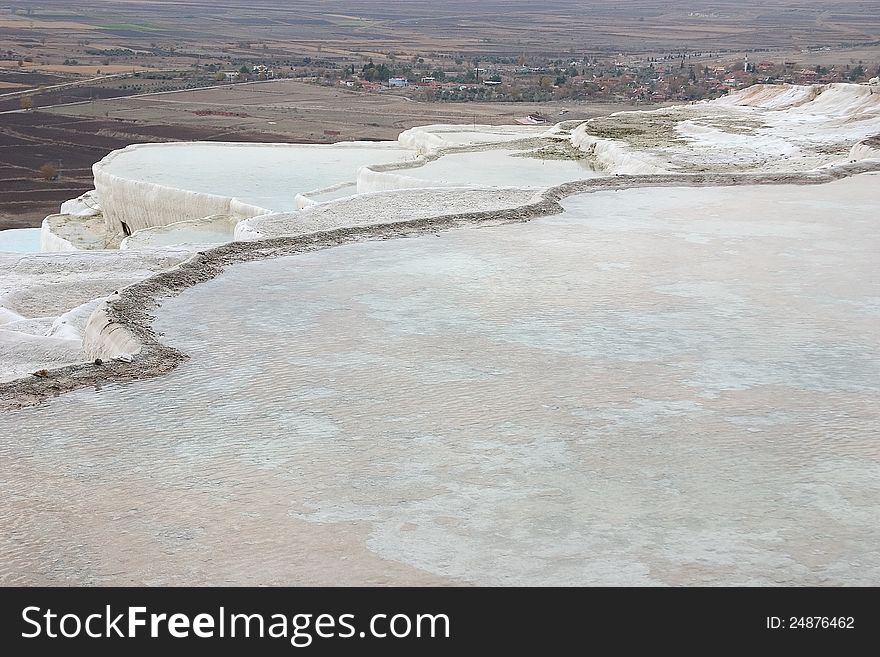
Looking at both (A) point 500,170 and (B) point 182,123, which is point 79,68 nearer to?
(B) point 182,123

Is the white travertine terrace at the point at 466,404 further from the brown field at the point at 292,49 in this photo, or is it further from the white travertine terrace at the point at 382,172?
the brown field at the point at 292,49

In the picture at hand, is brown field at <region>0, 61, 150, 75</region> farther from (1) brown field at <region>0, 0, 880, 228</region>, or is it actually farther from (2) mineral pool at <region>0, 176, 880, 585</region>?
(2) mineral pool at <region>0, 176, 880, 585</region>

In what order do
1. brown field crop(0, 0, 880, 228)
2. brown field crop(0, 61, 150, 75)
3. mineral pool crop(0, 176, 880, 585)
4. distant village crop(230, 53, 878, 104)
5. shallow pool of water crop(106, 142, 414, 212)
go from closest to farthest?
1. mineral pool crop(0, 176, 880, 585)
2. shallow pool of water crop(106, 142, 414, 212)
3. brown field crop(0, 0, 880, 228)
4. distant village crop(230, 53, 878, 104)
5. brown field crop(0, 61, 150, 75)

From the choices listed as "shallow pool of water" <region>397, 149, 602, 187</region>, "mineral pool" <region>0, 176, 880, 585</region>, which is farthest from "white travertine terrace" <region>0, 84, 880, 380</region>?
"mineral pool" <region>0, 176, 880, 585</region>

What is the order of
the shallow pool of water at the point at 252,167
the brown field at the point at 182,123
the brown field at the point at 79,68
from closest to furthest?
1. the shallow pool of water at the point at 252,167
2. the brown field at the point at 182,123
3. the brown field at the point at 79,68

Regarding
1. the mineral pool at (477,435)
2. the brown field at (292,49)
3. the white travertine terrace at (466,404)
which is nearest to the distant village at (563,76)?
the brown field at (292,49)
